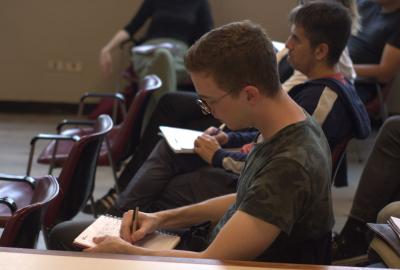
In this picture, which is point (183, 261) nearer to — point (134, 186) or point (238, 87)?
point (238, 87)

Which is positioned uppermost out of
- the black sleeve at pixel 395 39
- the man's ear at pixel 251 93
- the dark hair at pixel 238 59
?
the dark hair at pixel 238 59

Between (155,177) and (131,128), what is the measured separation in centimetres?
47

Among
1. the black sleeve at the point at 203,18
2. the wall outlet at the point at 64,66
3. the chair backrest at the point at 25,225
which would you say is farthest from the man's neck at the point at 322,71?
the wall outlet at the point at 64,66

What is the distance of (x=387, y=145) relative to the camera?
2.42 metres

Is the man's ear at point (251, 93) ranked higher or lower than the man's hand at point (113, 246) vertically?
higher

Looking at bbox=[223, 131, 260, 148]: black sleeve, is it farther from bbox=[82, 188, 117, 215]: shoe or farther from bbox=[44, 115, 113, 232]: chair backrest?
bbox=[82, 188, 117, 215]: shoe

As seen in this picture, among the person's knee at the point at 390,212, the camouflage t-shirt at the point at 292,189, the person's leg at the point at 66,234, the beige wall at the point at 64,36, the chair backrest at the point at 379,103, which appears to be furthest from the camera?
the beige wall at the point at 64,36

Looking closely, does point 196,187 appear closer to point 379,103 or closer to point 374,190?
point 374,190

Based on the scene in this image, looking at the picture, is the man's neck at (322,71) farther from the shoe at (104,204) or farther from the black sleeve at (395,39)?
the black sleeve at (395,39)

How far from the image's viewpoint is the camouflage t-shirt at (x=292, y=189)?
1192mm

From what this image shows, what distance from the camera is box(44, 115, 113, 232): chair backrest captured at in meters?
2.08

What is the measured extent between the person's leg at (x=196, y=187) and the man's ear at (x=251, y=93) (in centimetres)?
92

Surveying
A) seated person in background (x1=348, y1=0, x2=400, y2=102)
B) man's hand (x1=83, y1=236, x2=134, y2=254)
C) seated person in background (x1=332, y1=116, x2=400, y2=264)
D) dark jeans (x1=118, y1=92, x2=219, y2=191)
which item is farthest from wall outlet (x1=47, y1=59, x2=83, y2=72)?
man's hand (x1=83, y1=236, x2=134, y2=254)

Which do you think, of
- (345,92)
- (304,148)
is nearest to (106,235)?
(304,148)
